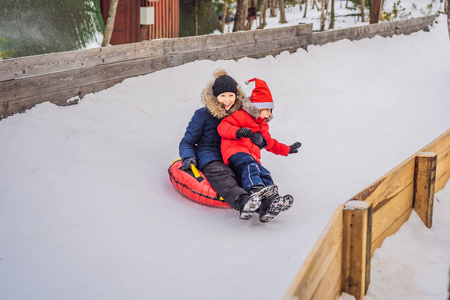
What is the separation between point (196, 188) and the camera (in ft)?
17.1

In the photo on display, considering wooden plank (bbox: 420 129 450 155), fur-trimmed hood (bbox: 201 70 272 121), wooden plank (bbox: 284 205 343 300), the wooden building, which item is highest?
→ the wooden building

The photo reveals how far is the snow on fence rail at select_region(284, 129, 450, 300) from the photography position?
2.77 meters

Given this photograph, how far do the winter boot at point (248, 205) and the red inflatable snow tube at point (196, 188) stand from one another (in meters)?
0.43

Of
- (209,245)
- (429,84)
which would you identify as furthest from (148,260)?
(429,84)

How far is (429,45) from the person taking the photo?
17.1 metres

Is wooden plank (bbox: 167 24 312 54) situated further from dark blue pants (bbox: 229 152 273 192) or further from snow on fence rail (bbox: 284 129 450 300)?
snow on fence rail (bbox: 284 129 450 300)

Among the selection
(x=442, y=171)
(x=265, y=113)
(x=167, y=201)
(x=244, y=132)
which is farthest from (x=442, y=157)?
(x=167, y=201)

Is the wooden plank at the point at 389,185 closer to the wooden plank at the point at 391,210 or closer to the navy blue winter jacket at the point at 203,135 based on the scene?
the wooden plank at the point at 391,210

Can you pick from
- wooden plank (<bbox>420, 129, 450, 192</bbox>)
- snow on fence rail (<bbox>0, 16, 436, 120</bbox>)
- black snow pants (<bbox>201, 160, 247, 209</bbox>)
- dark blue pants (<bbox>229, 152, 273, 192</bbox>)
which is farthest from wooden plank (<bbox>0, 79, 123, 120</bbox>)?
wooden plank (<bbox>420, 129, 450, 192</bbox>)

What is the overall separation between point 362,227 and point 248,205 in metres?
1.46

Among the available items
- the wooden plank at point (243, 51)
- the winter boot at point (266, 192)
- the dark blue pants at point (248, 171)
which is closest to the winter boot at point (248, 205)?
the winter boot at point (266, 192)

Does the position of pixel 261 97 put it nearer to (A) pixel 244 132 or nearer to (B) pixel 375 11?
(A) pixel 244 132

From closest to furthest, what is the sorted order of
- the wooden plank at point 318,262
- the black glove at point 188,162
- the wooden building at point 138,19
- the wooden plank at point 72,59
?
the wooden plank at point 318,262 → the black glove at point 188,162 → the wooden plank at point 72,59 → the wooden building at point 138,19

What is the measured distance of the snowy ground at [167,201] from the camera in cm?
387
